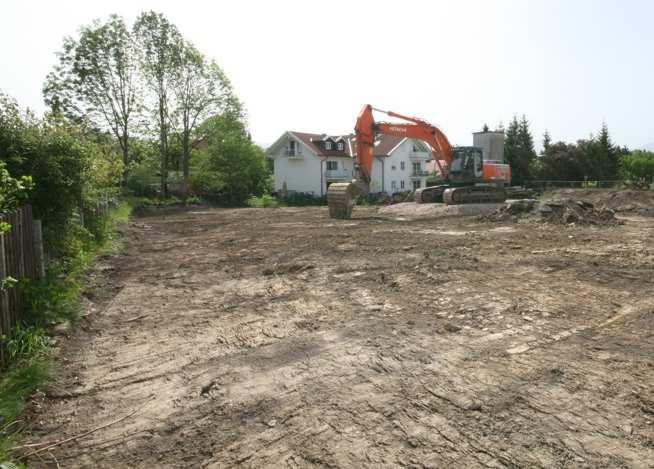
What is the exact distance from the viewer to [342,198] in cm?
2245

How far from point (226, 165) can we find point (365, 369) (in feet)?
141

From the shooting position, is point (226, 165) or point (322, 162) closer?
point (226, 165)

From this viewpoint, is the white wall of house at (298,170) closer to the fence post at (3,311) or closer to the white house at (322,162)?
the white house at (322,162)

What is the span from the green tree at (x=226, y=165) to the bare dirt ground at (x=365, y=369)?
119ft

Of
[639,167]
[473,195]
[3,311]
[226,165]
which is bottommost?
[3,311]

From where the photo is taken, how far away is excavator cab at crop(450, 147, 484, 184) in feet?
84.6

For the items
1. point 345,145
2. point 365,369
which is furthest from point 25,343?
point 345,145

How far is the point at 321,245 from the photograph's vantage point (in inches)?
538

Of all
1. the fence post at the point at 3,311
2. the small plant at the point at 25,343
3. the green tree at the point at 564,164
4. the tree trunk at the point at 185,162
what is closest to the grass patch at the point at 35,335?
the small plant at the point at 25,343

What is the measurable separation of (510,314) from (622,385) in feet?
7.30

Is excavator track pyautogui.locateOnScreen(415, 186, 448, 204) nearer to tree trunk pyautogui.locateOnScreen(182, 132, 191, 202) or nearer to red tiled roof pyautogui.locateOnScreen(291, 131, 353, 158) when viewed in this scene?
tree trunk pyautogui.locateOnScreen(182, 132, 191, 202)

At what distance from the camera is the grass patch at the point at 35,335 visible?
4161 millimetres

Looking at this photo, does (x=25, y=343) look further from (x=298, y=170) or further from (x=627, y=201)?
(x=298, y=170)

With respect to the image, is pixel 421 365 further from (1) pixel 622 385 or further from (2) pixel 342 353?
(1) pixel 622 385
